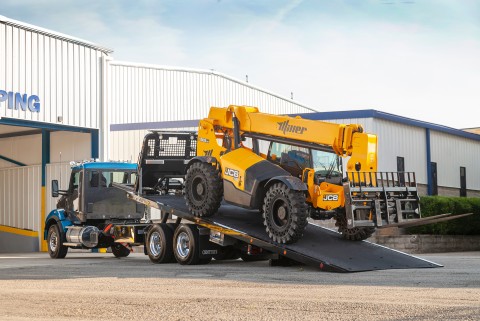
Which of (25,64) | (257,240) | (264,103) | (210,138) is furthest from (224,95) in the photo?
(257,240)

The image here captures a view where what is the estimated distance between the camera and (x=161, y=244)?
18609 millimetres

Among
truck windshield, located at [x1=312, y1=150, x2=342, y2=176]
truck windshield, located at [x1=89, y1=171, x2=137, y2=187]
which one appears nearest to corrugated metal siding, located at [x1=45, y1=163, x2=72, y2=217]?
truck windshield, located at [x1=89, y1=171, x2=137, y2=187]

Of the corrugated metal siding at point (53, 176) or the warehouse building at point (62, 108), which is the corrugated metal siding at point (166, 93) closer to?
the warehouse building at point (62, 108)

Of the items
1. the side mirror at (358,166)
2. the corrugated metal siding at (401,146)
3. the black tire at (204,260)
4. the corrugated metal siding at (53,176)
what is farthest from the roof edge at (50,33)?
the side mirror at (358,166)

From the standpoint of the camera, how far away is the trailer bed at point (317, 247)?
51.0ft

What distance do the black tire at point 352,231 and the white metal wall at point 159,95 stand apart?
16358 millimetres

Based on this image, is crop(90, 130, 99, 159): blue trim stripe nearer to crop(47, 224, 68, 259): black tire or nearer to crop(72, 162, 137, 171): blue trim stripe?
crop(47, 224, 68, 259): black tire

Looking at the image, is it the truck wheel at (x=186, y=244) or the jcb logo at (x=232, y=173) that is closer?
the jcb logo at (x=232, y=173)

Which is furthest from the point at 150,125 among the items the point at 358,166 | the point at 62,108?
the point at 358,166

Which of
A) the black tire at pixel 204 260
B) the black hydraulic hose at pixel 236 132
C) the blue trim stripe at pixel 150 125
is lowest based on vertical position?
the black tire at pixel 204 260

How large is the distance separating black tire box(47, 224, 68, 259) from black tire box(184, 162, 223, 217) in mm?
6784

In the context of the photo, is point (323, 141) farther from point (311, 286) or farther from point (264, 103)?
point (264, 103)

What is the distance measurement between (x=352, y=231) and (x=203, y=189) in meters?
3.37

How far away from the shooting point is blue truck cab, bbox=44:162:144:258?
75.2ft
